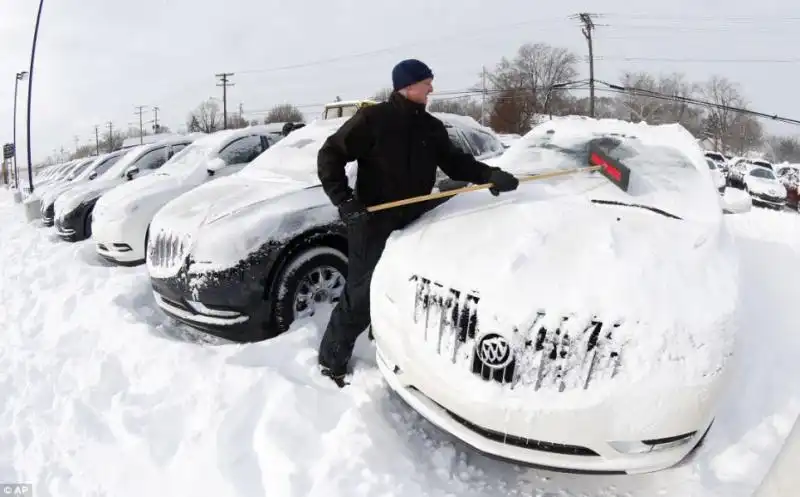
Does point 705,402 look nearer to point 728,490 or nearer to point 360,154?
point 728,490

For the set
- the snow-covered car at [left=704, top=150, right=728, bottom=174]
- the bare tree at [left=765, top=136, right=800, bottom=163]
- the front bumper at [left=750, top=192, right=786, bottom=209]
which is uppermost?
the snow-covered car at [left=704, top=150, right=728, bottom=174]

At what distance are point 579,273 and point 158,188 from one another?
18.4 feet

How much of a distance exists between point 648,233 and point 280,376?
1.97 m

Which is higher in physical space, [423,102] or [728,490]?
[423,102]

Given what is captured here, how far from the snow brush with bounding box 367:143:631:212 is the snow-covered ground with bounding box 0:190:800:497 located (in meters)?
0.83

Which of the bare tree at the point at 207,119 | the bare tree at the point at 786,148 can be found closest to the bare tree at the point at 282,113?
the bare tree at the point at 207,119

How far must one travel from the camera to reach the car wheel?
11.9ft

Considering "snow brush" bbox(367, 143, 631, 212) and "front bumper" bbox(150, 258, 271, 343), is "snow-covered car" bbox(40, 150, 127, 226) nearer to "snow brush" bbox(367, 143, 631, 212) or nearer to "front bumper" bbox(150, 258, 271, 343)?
"front bumper" bbox(150, 258, 271, 343)

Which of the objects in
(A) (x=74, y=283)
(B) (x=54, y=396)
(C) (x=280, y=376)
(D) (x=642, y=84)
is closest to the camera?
(C) (x=280, y=376)

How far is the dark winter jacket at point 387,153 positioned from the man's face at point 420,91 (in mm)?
29

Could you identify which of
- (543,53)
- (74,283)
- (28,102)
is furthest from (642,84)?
→ (74,283)

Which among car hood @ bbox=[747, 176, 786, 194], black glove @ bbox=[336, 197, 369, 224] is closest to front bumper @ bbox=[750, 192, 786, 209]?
car hood @ bbox=[747, 176, 786, 194]

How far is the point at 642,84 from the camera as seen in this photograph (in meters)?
57.8

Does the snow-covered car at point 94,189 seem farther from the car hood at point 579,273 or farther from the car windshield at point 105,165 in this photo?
the car hood at point 579,273
